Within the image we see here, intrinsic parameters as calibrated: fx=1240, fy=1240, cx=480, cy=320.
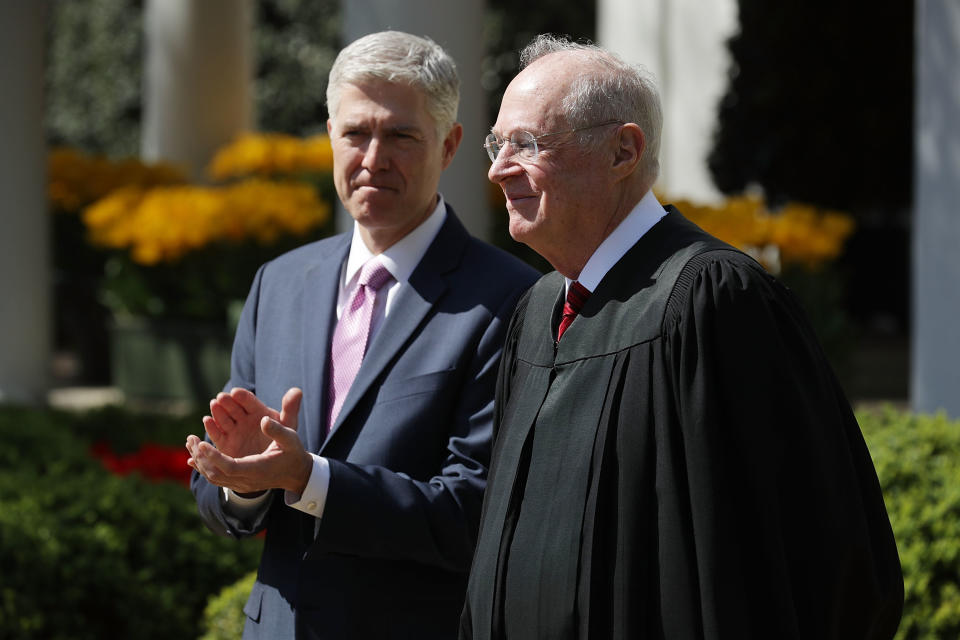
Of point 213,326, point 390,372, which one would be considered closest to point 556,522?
point 390,372

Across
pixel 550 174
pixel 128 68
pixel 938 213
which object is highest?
pixel 550 174

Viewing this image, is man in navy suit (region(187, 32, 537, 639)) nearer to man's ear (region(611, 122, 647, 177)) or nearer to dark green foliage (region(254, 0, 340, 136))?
man's ear (region(611, 122, 647, 177))

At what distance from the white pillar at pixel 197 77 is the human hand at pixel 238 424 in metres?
10.9

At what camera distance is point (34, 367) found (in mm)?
9703

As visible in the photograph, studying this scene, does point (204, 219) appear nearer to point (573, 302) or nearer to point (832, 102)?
point (832, 102)

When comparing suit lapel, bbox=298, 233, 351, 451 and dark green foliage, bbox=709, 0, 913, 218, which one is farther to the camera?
dark green foliage, bbox=709, 0, 913, 218

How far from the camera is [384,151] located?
279 cm

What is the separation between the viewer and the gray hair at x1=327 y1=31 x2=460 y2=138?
276 cm

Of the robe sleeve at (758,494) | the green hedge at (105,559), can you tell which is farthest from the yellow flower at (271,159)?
the robe sleeve at (758,494)

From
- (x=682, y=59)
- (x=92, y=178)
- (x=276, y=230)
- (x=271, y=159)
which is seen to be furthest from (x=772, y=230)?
(x=92, y=178)

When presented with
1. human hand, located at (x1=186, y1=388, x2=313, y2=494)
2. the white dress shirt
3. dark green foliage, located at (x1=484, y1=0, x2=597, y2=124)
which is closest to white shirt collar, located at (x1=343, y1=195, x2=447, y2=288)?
the white dress shirt

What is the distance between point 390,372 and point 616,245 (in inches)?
27.9

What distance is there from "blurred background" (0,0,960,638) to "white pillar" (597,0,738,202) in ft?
0.06

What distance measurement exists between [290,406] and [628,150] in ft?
2.93
